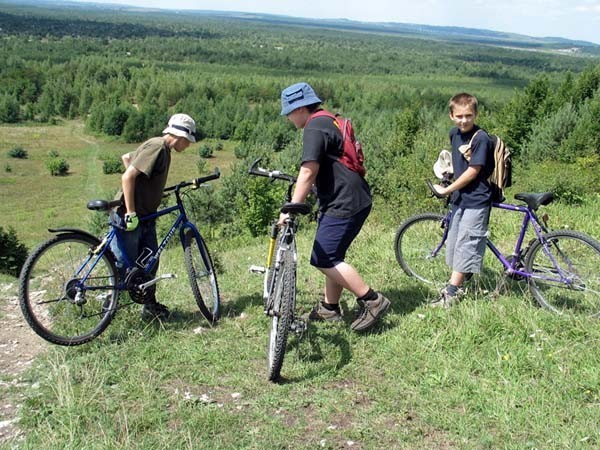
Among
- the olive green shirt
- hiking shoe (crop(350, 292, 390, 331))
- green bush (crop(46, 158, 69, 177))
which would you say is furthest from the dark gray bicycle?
green bush (crop(46, 158, 69, 177))

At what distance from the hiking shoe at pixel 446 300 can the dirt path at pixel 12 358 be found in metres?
3.54

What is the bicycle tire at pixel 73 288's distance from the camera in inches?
175

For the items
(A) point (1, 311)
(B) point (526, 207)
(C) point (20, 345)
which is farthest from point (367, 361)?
(A) point (1, 311)

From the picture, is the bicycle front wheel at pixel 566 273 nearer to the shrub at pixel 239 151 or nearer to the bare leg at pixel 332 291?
the bare leg at pixel 332 291

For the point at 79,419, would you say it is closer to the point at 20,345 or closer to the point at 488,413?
the point at 20,345

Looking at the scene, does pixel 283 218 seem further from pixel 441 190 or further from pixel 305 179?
pixel 441 190

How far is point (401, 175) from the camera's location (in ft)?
90.0

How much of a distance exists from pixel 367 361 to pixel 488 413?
1059mm

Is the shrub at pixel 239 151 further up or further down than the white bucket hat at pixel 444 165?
further down

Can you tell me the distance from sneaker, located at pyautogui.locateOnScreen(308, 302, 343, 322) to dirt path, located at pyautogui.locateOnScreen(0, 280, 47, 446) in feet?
7.83

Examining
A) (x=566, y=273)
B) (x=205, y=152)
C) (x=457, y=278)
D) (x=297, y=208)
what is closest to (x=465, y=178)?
(x=457, y=278)

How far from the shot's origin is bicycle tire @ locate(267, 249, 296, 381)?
3896 millimetres

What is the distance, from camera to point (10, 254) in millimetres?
15797

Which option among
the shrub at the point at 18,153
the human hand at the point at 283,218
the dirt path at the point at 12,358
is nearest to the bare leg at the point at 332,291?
the human hand at the point at 283,218
